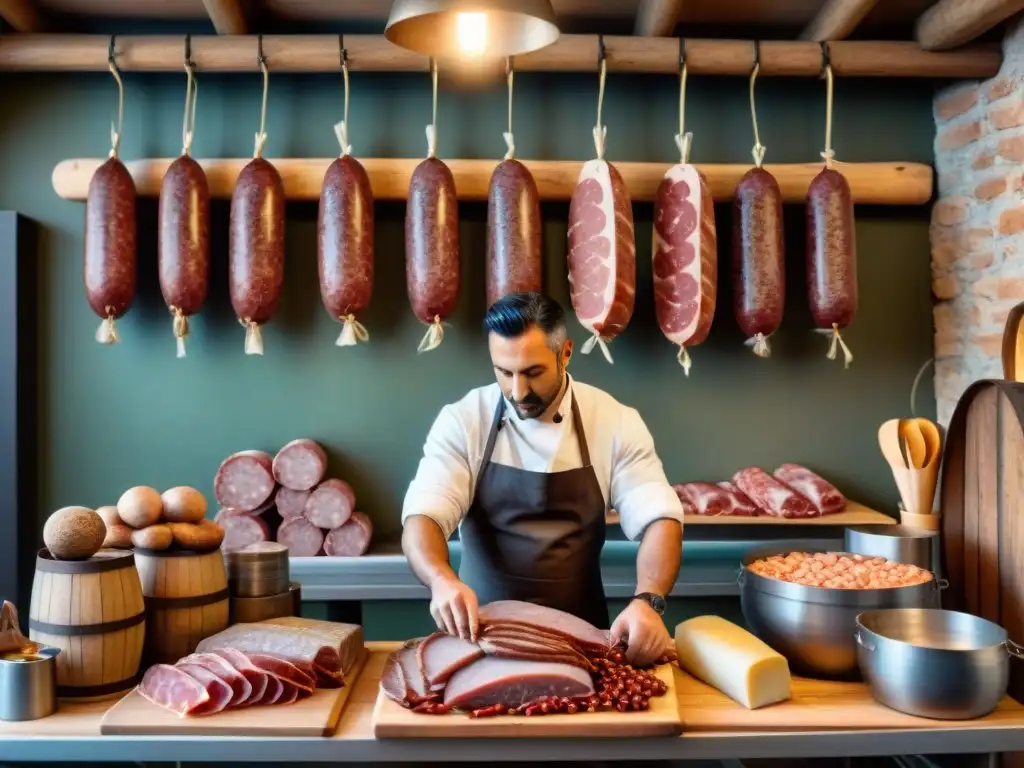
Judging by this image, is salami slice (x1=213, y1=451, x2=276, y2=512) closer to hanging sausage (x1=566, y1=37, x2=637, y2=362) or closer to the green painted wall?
the green painted wall

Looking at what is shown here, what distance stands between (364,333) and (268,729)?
2.13 meters

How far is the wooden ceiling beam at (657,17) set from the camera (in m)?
3.56

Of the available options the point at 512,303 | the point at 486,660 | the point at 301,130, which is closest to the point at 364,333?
the point at 301,130

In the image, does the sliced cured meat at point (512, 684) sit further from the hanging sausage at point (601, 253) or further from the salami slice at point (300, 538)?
the salami slice at point (300, 538)

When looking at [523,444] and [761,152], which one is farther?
[761,152]

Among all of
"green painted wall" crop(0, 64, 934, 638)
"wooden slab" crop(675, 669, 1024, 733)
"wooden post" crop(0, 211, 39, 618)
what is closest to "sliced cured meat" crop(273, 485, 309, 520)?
"green painted wall" crop(0, 64, 934, 638)

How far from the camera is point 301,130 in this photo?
4125 millimetres

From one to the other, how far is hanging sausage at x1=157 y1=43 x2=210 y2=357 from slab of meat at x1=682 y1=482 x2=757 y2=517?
221 centimetres

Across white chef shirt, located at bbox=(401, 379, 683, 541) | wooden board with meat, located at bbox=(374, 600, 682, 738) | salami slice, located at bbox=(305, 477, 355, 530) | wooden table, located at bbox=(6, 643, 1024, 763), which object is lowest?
wooden table, located at bbox=(6, 643, 1024, 763)

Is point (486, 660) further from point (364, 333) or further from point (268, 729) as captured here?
point (364, 333)

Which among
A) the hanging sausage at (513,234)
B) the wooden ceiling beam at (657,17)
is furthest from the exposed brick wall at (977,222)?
the hanging sausage at (513,234)

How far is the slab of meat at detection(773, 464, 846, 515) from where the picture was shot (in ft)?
12.4

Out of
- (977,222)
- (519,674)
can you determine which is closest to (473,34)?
(519,674)

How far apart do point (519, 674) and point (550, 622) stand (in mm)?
231
